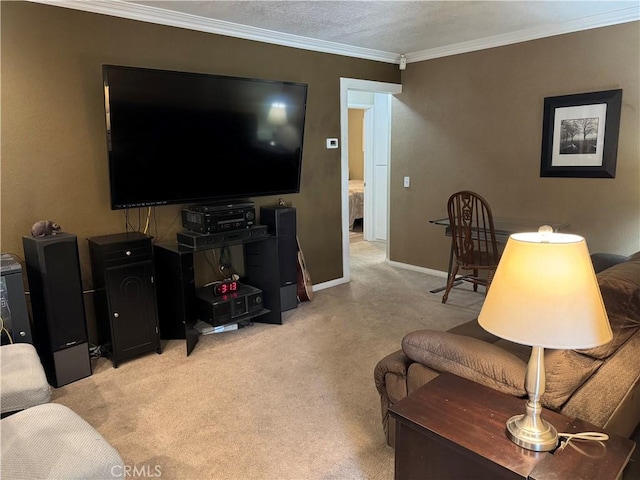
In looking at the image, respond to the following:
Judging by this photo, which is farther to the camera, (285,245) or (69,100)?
(285,245)

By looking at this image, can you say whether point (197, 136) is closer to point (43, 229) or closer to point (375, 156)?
point (43, 229)

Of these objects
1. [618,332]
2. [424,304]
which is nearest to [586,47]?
[424,304]

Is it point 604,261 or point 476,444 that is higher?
point 604,261

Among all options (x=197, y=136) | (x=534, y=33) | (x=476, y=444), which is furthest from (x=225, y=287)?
(x=534, y=33)

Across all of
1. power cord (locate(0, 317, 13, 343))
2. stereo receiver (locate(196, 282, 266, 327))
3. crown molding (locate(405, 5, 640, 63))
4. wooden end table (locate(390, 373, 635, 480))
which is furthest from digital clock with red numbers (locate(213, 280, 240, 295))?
crown molding (locate(405, 5, 640, 63))

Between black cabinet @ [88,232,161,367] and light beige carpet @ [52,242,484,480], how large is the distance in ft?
0.49

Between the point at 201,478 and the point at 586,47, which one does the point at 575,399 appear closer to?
the point at 201,478

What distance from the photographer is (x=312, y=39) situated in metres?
4.02

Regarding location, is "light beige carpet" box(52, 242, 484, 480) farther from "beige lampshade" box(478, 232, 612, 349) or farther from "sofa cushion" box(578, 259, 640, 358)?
"beige lampshade" box(478, 232, 612, 349)

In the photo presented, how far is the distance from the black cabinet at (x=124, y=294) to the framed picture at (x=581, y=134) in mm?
3407

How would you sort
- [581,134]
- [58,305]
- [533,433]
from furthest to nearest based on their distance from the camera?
1. [581,134]
2. [58,305]
3. [533,433]

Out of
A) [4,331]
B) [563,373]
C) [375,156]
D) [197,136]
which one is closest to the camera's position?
[563,373]

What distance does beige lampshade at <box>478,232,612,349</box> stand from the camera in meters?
1.13

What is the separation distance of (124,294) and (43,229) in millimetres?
613
